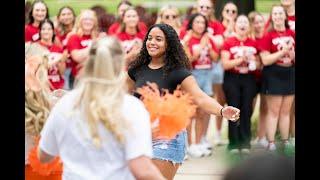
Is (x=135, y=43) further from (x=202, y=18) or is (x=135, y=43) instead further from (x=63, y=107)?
(x=63, y=107)

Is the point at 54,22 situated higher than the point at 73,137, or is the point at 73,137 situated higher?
the point at 54,22

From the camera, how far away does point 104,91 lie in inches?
80.5

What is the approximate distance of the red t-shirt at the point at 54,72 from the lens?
10.8ft

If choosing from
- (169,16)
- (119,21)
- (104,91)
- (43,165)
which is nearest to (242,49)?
(169,16)

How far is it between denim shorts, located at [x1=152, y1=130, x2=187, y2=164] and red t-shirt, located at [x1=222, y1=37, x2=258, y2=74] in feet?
2.71

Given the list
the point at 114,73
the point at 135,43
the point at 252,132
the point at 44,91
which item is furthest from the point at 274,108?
the point at 114,73

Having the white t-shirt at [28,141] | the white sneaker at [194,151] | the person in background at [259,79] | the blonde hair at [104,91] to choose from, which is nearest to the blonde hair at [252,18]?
the person in background at [259,79]

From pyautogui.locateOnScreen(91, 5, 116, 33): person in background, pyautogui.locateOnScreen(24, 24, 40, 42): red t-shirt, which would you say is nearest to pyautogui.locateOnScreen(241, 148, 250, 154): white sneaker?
pyautogui.locateOnScreen(91, 5, 116, 33): person in background

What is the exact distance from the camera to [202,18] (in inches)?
136

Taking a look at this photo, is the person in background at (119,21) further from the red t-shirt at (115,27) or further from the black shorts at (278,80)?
the black shorts at (278,80)

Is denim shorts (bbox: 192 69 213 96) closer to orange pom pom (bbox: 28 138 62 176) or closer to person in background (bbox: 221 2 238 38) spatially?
person in background (bbox: 221 2 238 38)

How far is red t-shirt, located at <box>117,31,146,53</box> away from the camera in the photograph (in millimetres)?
3163
